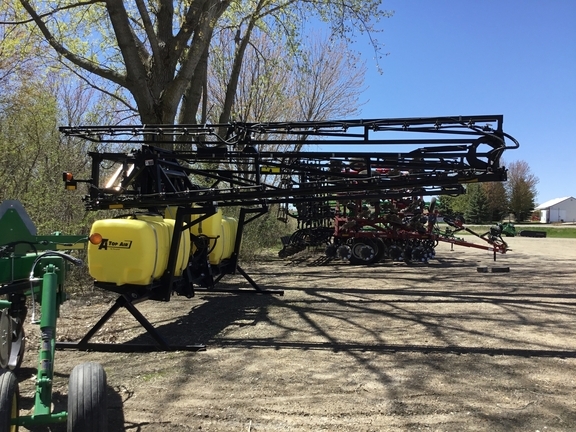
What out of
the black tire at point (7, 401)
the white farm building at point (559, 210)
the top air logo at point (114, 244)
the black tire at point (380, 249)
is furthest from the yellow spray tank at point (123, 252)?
the white farm building at point (559, 210)

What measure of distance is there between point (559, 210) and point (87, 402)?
103 meters

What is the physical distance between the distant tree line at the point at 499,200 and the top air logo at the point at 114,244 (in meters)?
57.8

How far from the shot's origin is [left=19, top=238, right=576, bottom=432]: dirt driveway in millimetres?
3836

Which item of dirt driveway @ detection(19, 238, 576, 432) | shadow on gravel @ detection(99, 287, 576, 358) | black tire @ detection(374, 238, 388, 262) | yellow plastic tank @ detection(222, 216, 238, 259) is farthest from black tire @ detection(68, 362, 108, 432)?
black tire @ detection(374, 238, 388, 262)

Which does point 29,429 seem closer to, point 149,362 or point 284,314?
point 149,362

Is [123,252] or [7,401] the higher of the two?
[123,252]

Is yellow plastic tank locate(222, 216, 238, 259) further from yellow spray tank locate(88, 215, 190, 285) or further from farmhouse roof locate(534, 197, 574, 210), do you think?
farmhouse roof locate(534, 197, 574, 210)

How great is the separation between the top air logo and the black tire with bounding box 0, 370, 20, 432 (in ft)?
9.12

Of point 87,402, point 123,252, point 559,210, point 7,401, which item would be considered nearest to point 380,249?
point 123,252

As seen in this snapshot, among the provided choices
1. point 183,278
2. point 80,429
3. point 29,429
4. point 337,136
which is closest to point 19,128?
point 183,278

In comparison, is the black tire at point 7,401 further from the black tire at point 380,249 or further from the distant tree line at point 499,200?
the distant tree line at point 499,200

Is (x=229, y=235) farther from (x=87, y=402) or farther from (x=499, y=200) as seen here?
(x=499, y=200)

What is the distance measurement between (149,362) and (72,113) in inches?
548

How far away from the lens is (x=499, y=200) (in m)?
70.4
